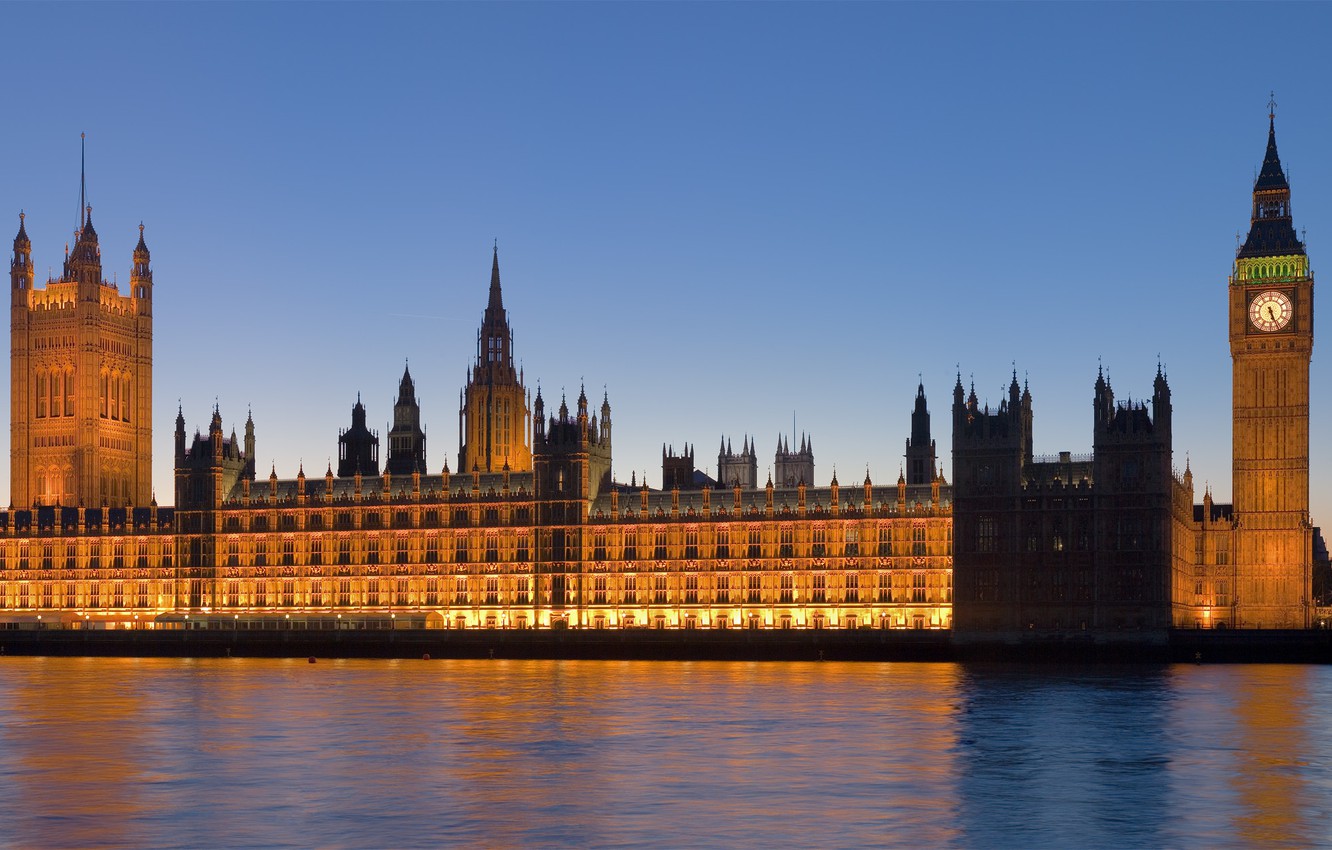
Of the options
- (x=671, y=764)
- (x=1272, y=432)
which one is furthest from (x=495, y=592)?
(x=671, y=764)

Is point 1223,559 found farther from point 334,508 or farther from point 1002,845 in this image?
point 1002,845

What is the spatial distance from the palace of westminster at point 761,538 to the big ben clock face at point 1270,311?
0.19 meters

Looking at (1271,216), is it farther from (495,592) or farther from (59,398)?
(59,398)

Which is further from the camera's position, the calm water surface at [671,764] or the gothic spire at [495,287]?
the gothic spire at [495,287]

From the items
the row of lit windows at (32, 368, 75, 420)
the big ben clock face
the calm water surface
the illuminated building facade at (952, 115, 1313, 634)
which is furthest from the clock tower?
the row of lit windows at (32, 368, 75, 420)

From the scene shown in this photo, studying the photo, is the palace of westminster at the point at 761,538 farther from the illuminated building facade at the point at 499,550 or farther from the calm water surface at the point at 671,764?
the calm water surface at the point at 671,764

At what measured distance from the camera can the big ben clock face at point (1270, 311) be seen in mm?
154500

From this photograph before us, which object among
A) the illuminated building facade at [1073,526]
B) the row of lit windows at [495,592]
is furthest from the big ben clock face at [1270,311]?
the row of lit windows at [495,592]

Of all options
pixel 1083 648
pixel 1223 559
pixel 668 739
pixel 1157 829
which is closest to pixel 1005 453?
pixel 1083 648

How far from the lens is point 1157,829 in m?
46.5

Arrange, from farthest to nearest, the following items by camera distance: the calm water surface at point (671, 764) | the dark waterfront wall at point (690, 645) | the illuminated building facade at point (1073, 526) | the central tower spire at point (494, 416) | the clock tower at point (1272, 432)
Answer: the central tower spire at point (494, 416) < the clock tower at point (1272, 432) < the illuminated building facade at point (1073, 526) < the dark waterfront wall at point (690, 645) < the calm water surface at point (671, 764)

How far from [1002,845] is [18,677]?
271 ft

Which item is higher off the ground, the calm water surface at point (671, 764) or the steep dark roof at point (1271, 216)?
the steep dark roof at point (1271, 216)

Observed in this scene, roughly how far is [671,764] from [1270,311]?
111m
